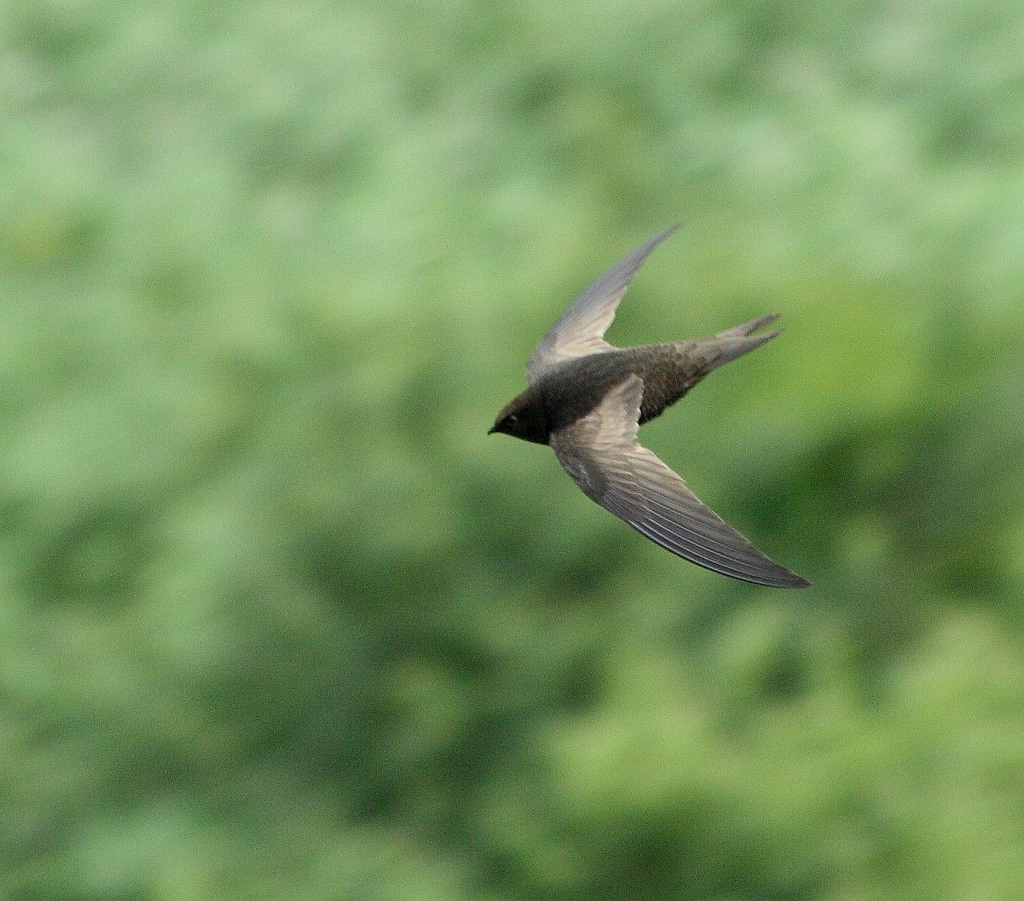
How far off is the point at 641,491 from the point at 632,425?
9.5 inches

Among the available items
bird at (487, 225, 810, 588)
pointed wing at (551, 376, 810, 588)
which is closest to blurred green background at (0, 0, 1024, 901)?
bird at (487, 225, 810, 588)

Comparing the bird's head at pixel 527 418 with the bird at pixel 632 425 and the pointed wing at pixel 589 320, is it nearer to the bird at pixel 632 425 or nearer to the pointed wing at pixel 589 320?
the bird at pixel 632 425

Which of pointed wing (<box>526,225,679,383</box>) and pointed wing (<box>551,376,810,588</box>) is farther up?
pointed wing (<box>526,225,679,383</box>)

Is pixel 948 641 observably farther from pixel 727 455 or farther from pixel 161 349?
pixel 161 349

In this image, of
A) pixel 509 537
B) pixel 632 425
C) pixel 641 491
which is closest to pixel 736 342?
pixel 632 425

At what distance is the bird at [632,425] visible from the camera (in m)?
3.90

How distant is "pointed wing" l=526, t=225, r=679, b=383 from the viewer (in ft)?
17.5

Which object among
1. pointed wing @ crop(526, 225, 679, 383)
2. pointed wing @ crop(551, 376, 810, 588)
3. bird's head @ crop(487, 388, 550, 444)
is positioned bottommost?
pointed wing @ crop(551, 376, 810, 588)

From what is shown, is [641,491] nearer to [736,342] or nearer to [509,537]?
[736,342]

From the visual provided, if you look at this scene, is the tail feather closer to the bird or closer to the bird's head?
the bird

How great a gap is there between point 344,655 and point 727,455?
7.12 ft

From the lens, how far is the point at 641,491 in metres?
4.16

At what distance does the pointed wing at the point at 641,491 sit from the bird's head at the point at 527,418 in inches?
5.2

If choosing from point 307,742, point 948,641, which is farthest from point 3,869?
point 948,641
